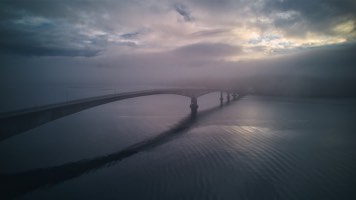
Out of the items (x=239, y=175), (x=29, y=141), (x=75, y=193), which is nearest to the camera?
(x=75, y=193)

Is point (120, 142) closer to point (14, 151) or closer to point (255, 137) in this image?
point (14, 151)

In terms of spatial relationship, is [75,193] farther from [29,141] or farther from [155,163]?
[29,141]

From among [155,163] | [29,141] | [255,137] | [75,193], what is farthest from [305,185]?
[29,141]

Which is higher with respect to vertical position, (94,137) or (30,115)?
(30,115)

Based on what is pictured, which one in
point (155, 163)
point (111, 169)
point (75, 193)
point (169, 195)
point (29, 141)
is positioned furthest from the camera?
point (29, 141)

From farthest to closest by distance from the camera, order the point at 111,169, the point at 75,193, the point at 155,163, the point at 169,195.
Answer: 1. the point at 155,163
2. the point at 111,169
3. the point at 75,193
4. the point at 169,195

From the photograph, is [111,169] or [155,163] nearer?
[111,169]

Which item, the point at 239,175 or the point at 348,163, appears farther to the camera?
the point at 348,163

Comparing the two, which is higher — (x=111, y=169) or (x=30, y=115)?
(x=30, y=115)

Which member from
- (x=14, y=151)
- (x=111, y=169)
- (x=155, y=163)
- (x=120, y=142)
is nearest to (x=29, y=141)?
(x=14, y=151)
